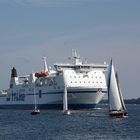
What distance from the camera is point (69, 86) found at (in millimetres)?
117562

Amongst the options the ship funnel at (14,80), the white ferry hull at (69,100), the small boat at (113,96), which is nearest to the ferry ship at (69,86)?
the white ferry hull at (69,100)

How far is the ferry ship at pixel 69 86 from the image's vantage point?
380ft

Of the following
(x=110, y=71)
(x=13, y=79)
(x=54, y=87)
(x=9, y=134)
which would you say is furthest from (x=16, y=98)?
(x=9, y=134)

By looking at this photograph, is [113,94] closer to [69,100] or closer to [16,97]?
[69,100]

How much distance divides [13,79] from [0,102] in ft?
39.3

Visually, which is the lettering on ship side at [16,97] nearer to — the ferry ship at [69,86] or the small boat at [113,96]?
A: the ferry ship at [69,86]

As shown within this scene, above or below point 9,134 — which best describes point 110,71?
above

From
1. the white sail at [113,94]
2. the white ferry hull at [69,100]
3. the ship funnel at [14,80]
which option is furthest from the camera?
the ship funnel at [14,80]

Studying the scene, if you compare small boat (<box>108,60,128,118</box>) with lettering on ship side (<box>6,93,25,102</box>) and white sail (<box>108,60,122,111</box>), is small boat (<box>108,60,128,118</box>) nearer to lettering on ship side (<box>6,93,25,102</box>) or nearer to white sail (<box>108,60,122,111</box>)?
white sail (<box>108,60,122,111</box>)

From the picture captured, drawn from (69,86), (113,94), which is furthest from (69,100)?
(113,94)

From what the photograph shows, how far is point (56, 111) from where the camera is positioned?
389 ft

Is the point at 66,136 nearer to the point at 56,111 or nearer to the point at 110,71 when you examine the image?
the point at 110,71

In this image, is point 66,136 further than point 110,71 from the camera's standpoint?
No

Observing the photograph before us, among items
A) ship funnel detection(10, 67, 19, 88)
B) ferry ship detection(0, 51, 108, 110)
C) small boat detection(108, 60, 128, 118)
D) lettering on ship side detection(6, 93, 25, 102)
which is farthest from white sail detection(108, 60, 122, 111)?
ship funnel detection(10, 67, 19, 88)
